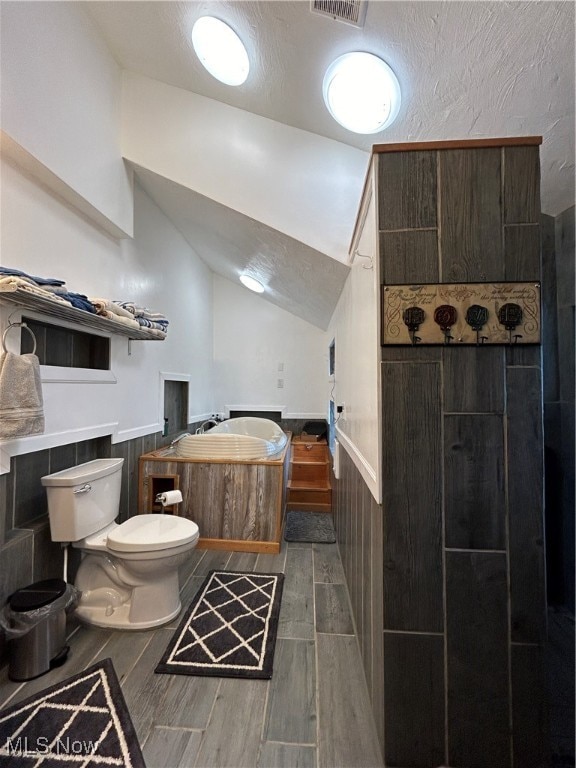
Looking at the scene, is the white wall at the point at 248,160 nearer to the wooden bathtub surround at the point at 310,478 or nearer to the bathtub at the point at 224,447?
the bathtub at the point at 224,447

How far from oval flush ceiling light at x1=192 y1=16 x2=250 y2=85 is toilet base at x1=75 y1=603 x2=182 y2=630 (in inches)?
119

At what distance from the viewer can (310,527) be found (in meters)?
2.82

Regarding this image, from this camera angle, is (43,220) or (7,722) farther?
(43,220)

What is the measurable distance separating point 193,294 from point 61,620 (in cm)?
320

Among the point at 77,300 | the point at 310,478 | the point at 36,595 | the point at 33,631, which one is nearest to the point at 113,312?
the point at 77,300

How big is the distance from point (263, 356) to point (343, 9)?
3.53 meters

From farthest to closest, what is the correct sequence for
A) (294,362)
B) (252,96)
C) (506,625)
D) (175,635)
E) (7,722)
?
(294,362), (252,96), (175,635), (7,722), (506,625)

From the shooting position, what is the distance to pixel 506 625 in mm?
1006

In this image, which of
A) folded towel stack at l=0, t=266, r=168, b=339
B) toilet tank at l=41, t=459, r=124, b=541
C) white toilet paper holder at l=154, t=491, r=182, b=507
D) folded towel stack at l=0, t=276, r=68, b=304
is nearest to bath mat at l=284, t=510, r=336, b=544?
white toilet paper holder at l=154, t=491, r=182, b=507

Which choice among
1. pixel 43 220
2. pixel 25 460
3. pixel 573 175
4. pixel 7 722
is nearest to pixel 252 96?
pixel 43 220

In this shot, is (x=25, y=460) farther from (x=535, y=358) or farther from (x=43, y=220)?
(x=535, y=358)

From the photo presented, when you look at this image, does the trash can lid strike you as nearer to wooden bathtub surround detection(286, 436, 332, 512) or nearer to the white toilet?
the white toilet

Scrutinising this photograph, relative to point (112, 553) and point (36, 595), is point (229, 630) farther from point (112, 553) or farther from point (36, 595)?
point (36, 595)

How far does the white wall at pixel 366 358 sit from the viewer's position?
3.70 ft
